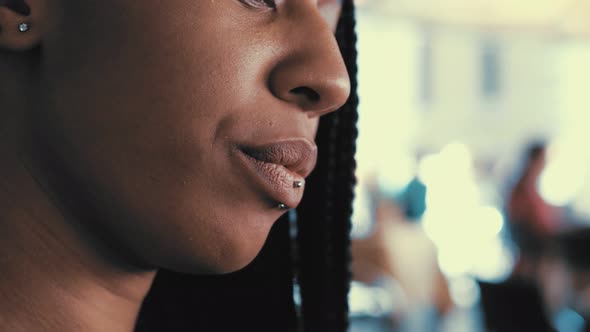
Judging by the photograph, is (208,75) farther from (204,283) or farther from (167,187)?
(204,283)

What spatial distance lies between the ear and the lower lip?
26 centimetres

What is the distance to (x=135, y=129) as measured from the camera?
0.68 m

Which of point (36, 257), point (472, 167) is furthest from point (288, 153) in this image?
point (472, 167)

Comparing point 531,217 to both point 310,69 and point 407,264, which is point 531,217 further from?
point 310,69

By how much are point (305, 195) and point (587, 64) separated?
30.1ft

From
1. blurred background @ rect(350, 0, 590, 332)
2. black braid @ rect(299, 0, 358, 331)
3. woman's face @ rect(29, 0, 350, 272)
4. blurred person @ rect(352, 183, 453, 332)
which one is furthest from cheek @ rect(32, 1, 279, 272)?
blurred person @ rect(352, 183, 453, 332)

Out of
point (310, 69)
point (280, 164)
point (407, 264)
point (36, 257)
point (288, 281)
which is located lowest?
point (407, 264)

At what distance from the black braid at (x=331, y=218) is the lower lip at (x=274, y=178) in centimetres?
25

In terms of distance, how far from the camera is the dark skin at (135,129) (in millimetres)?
685

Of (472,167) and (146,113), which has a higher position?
(146,113)

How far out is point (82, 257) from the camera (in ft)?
2.46

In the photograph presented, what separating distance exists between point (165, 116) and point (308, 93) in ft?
0.58

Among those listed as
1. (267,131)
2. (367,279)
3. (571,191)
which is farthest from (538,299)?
(571,191)

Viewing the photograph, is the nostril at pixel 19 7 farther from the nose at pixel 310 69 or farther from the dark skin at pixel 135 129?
the nose at pixel 310 69
